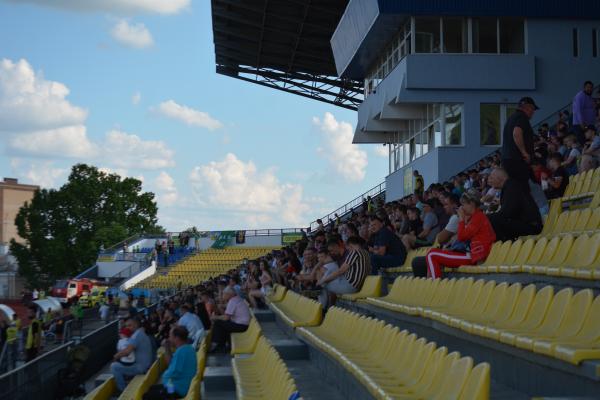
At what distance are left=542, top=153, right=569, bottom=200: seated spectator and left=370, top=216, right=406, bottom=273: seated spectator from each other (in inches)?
73.3

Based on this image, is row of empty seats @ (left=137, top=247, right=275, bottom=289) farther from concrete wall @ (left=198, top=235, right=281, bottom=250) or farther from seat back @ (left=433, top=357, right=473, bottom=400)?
seat back @ (left=433, top=357, right=473, bottom=400)

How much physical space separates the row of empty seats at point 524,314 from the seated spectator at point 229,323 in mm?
5229

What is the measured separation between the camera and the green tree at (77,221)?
6431 centimetres

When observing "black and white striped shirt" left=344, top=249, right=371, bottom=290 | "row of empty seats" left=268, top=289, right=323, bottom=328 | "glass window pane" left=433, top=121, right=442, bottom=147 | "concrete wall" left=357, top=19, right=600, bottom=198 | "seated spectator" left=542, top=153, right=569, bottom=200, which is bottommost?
"row of empty seats" left=268, top=289, right=323, bottom=328

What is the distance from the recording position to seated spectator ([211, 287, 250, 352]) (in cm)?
1160

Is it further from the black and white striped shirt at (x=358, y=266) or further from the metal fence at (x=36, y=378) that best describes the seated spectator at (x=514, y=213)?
the metal fence at (x=36, y=378)

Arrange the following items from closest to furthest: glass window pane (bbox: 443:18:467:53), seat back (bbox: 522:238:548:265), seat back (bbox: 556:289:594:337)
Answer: seat back (bbox: 556:289:594:337)
seat back (bbox: 522:238:548:265)
glass window pane (bbox: 443:18:467:53)

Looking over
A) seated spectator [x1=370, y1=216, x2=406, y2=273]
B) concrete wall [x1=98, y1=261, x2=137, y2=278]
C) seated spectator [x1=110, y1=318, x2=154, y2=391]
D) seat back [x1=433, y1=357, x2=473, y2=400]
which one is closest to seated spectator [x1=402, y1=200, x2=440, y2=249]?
seated spectator [x1=370, y1=216, x2=406, y2=273]

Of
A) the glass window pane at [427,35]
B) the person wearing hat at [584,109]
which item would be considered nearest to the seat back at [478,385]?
the person wearing hat at [584,109]

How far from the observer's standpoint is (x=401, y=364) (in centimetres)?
484

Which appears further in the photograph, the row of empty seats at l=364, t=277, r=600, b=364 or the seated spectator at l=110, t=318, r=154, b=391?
the seated spectator at l=110, t=318, r=154, b=391

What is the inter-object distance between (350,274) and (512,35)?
13.4m

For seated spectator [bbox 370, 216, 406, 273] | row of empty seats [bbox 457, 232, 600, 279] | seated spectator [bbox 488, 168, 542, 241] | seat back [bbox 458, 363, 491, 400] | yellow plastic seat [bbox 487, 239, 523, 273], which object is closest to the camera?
seat back [bbox 458, 363, 491, 400]

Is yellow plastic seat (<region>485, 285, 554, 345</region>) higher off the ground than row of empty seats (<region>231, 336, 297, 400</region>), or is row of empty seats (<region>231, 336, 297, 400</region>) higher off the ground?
yellow plastic seat (<region>485, 285, 554, 345</region>)
